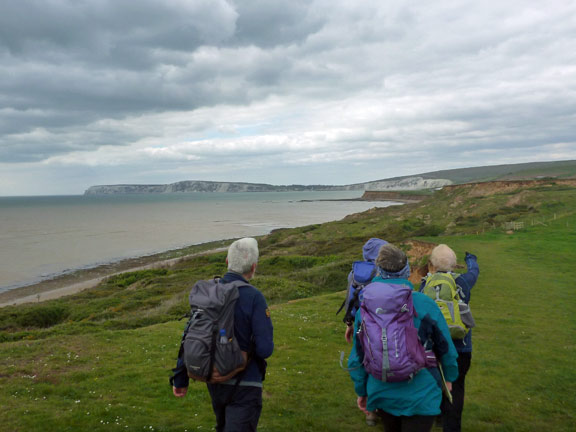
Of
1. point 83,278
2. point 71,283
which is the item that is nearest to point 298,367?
point 71,283

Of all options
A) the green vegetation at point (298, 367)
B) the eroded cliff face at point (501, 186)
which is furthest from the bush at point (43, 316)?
the eroded cliff face at point (501, 186)

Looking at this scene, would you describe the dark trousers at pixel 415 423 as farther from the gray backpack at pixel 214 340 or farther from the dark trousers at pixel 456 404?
the dark trousers at pixel 456 404

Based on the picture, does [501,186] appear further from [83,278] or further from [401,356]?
[401,356]

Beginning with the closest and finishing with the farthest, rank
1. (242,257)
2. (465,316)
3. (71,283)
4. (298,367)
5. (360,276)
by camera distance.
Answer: (242,257)
(465,316)
(360,276)
(298,367)
(71,283)

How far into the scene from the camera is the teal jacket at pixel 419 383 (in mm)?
3707

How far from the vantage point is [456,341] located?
518 centimetres

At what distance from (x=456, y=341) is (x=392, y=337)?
2.08 m

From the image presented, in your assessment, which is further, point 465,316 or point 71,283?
point 71,283

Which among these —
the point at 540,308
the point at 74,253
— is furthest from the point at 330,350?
the point at 74,253

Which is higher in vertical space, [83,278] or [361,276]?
[361,276]

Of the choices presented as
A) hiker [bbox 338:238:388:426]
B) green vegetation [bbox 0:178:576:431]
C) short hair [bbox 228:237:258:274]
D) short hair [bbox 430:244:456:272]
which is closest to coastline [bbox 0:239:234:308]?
green vegetation [bbox 0:178:576:431]

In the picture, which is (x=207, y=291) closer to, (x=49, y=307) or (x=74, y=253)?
(x=49, y=307)

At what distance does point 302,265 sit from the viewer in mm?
32906

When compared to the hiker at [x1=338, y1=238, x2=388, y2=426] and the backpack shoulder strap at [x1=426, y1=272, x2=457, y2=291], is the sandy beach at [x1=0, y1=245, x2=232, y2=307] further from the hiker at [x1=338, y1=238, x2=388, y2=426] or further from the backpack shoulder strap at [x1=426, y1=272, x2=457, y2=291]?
the backpack shoulder strap at [x1=426, y1=272, x2=457, y2=291]
